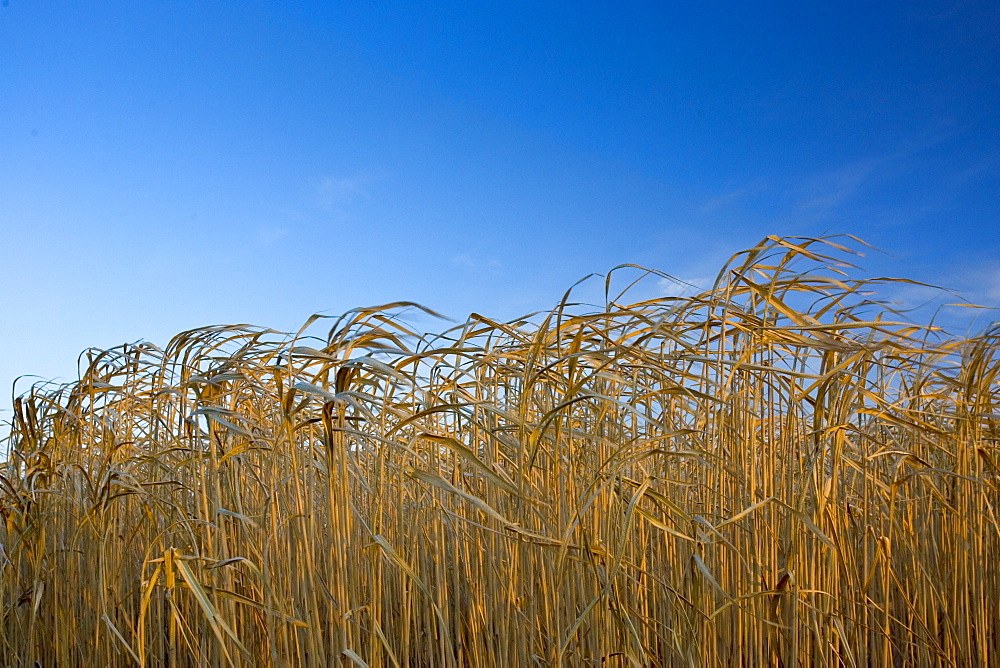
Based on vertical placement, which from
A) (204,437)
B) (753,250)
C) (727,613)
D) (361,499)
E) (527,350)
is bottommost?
(727,613)

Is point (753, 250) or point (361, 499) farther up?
point (753, 250)

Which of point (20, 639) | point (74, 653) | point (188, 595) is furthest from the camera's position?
point (20, 639)

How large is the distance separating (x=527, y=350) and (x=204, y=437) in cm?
64

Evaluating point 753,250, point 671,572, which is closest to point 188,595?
point 671,572

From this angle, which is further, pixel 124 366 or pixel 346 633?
pixel 124 366

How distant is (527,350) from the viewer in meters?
1.31

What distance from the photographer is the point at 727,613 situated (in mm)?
1218

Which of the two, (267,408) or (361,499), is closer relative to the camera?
(267,408)

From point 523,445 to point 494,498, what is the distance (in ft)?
1.13

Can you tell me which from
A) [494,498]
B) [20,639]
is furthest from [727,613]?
[20,639]

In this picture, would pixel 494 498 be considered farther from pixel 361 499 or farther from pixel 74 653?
pixel 74 653

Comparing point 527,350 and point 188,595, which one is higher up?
point 527,350

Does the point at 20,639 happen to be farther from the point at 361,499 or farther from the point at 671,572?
the point at 671,572

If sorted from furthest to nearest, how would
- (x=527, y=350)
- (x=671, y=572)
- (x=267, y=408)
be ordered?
1. (x=267, y=408)
2. (x=527, y=350)
3. (x=671, y=572)
